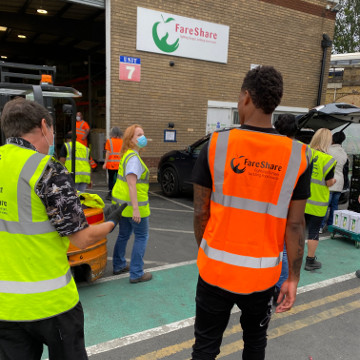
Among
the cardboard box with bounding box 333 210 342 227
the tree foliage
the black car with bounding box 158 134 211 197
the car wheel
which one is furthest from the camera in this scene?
the tree foliage

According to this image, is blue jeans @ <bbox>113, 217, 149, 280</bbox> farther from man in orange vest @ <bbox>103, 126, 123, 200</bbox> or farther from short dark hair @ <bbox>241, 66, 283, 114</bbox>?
man in orange vest @ <bbox>103, 126, 123, 200</bbox>

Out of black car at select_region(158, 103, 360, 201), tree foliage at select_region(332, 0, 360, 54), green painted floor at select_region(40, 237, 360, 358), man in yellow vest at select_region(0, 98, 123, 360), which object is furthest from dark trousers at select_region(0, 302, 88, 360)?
tree foliage at select_region(332, 0, 360, 54)

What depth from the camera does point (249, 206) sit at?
1896mm

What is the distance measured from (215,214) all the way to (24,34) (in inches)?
637

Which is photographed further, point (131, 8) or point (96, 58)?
point (96, 58)

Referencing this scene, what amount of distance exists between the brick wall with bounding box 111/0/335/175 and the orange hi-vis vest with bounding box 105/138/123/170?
98.2 inches

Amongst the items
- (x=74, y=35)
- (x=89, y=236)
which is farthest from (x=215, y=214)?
(x=74, y=35)

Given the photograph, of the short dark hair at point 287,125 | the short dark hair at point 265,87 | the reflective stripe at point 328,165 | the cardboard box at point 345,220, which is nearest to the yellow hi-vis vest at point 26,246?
the short dark hair at point 265,87

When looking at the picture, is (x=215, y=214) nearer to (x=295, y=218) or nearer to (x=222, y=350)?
(x=295, y=218)

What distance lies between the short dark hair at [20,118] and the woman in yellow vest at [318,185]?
3.65 meters

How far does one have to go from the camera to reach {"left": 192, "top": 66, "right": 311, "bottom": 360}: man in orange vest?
1.87m

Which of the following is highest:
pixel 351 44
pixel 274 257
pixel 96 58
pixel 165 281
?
pixel 351 44

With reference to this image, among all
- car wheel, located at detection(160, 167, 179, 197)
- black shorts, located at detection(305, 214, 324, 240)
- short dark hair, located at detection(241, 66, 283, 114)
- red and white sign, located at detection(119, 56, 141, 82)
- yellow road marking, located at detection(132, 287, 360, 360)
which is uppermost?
red and white sign, located at detection(119, 56, 141, 82)

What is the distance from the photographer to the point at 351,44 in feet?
109
